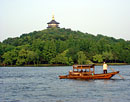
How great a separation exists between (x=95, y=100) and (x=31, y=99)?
7.48 meters

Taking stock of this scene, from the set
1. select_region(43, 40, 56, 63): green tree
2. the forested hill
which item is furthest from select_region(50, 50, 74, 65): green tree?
select_region(43, 40, 56, 63): green tree

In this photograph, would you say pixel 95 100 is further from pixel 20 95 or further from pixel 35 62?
pixel 35 62

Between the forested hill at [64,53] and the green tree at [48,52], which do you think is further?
the green tree at [48,52]

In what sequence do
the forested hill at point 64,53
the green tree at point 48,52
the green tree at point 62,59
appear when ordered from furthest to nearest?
the green tree at point 48,52
the forested hill at point 64,53
the green tree at point 62,59

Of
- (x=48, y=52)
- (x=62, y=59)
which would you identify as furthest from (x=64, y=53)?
(x=48, y=52)

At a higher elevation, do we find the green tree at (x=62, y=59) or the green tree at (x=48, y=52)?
the green tree at (x=48, y=52)

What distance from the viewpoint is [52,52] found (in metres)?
142

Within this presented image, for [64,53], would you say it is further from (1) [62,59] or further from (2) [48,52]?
(2) [48,52]

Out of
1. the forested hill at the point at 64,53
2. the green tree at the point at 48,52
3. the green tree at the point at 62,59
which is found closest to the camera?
the green tree at the point at 62,59

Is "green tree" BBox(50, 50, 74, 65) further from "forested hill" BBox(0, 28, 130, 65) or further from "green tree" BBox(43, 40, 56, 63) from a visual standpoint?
"green tree" BBox(43, 40, 56, 63)

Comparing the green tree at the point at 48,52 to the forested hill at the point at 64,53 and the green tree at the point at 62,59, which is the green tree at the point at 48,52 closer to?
the forested hill at the point at 64,53

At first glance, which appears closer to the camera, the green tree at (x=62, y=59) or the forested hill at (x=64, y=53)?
the green tree at (x=62, y=59)

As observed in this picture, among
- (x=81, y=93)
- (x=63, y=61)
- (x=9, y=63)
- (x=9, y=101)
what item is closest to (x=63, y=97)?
(x=81, y=93)

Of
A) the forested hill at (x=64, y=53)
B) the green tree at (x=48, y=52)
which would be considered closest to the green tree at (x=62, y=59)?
the forested hill at (x=64, y=53)
